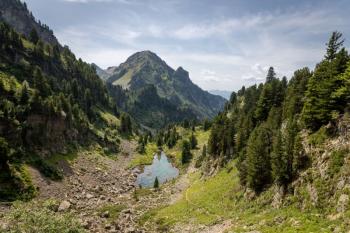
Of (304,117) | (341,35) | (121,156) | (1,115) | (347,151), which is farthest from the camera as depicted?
(121,156)

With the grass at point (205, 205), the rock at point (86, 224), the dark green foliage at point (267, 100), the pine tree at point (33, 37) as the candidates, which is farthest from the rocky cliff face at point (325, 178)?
the pine tree at point (33, 37)

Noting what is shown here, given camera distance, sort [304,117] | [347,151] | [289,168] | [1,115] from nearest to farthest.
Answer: [347,151], [289,168], [304,117], [1,115]

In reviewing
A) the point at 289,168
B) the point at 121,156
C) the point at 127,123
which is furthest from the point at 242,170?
the point at 127,123

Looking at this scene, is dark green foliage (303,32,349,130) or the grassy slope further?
dark green foliage (303,32,349,130)

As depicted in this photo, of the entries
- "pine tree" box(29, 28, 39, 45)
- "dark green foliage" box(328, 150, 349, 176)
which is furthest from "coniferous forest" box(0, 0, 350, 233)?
"pine tree" box(29, 28, 39, 45)

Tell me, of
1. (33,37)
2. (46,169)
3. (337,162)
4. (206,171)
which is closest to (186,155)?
(206,171)

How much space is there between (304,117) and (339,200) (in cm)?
1987

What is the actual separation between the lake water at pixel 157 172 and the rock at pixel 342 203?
7576cm

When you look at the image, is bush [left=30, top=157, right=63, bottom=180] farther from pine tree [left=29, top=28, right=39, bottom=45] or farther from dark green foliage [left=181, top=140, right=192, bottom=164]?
pine tree [left=29, top=28, right=39, bottom=45]

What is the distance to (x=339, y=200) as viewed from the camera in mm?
36156

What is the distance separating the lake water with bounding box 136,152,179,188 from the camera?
114m

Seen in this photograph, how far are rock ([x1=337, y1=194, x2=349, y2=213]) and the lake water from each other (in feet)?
249

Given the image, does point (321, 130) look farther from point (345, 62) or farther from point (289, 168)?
point (345, 62)

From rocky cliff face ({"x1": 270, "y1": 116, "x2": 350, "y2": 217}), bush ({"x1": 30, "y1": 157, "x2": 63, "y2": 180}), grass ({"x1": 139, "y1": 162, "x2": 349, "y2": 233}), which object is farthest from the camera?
bush ({"x1": 30, "y1": 157, "x2": 63, "y2": 180})
